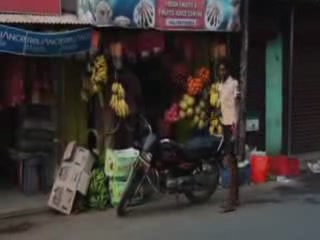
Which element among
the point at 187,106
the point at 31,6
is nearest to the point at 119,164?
the point at 187,106

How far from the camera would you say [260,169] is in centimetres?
1282

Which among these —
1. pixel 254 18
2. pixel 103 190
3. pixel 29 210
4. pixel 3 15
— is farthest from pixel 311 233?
pixel 254 18

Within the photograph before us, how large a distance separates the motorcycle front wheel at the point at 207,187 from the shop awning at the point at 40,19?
2.62 meters

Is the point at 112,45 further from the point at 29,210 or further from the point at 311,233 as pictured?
the point at 311,233

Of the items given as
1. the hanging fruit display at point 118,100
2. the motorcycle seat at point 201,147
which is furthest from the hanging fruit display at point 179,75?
the motorcycle seat at point 201,147

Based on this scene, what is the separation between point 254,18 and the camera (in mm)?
14430

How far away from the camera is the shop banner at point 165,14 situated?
10.7 meters

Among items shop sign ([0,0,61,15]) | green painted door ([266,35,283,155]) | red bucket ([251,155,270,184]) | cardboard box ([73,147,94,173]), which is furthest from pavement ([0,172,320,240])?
green painted door ([266,35,283,155])

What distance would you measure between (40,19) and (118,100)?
1.63m

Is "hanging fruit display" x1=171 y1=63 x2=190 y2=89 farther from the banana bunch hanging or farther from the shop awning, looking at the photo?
the shop awning

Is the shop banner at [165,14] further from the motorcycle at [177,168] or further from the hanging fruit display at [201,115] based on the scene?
the motorcycle at [177,168]

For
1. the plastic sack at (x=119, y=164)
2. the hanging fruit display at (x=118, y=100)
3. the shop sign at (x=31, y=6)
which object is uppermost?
the shop sign at (x=31, y=6)

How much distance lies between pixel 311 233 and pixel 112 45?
4048 millimetres

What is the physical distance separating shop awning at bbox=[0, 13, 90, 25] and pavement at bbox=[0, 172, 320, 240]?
254cm
